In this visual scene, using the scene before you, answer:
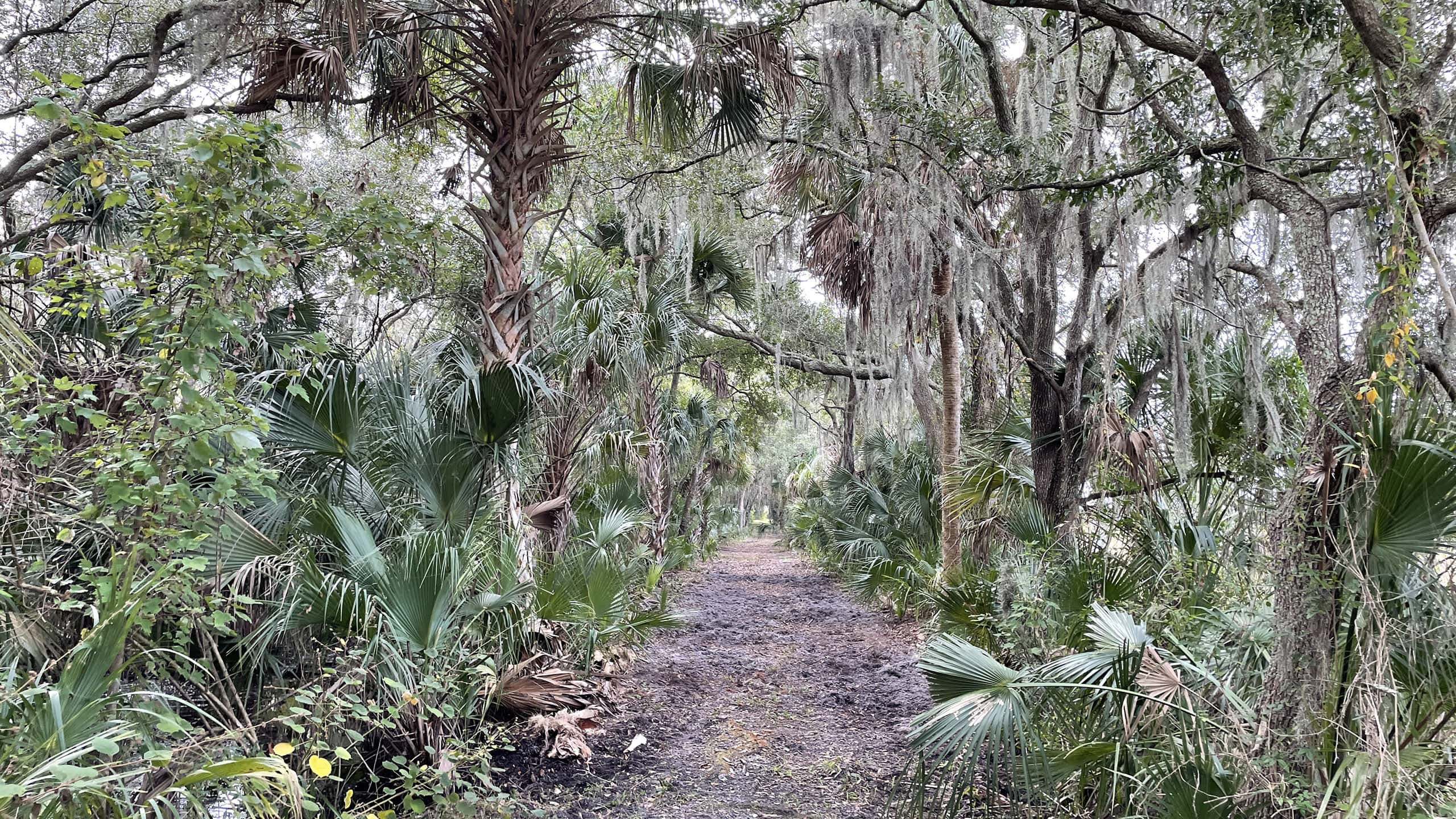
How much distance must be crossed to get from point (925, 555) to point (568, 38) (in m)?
6.70

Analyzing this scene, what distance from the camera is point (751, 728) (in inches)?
211

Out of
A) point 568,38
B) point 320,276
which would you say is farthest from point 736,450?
point 568,38

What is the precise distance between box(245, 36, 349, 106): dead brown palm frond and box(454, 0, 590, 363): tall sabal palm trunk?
2.48 ft

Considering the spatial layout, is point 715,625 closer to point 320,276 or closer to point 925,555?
point 925,555

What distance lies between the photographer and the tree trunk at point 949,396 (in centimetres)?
723

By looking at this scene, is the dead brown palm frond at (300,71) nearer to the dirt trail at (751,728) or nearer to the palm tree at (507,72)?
the palm tree at (507,72)

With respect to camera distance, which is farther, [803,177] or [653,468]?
[653,468]

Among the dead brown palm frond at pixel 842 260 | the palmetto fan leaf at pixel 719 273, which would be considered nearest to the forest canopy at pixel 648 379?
the dead brown palm frond at pixel 842 260

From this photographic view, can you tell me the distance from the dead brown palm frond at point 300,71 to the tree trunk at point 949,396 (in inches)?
204

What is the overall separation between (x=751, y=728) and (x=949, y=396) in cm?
394

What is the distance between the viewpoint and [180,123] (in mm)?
6180

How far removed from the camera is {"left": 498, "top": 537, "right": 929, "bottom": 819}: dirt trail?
13.2 feet

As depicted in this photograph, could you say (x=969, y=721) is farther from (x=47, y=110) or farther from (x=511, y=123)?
(x=511, y=123)

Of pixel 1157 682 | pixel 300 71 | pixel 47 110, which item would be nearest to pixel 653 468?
pixel 300 71
